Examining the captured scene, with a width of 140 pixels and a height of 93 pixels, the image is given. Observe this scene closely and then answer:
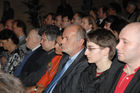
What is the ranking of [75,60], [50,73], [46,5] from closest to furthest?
[75,60]
[50,73]
[46,5]

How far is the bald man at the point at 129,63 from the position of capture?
1.38 m

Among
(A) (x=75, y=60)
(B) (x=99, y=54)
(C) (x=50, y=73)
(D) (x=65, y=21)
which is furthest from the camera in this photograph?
(D) (x=65, y=21)

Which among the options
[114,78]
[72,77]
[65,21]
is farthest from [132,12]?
[114,78]

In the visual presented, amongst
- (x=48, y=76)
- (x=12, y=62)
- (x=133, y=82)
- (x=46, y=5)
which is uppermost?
(x=46, y=5)

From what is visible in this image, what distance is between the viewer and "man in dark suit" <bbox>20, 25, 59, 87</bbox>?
277cm

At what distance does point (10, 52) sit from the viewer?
10.8 ft

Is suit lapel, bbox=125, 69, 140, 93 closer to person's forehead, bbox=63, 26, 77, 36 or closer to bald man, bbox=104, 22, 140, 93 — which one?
bald man, bbox=104, 22, 140, 93

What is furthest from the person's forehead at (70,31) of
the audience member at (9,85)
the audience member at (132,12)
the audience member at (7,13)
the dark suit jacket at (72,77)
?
the audience member at (7,13)

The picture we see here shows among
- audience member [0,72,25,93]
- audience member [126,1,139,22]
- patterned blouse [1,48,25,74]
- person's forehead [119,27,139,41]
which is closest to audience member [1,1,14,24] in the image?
patterned blouse [1,48,25,74]

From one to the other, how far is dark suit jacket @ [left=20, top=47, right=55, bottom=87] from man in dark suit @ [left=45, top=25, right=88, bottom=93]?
42 centimetres

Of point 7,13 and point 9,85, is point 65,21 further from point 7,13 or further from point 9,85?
point 9,85

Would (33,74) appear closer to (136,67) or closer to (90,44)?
(90,44)

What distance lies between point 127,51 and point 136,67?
0.16 m

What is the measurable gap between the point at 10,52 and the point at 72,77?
1.69 meters
